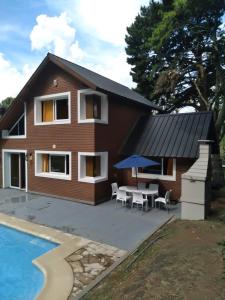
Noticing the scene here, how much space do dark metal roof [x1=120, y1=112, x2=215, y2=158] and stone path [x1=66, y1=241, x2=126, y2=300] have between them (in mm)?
6309

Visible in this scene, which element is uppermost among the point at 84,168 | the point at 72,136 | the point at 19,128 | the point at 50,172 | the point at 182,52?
the point at 182,52

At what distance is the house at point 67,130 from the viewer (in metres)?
12.3

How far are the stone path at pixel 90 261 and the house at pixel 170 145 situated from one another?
6.13 metres

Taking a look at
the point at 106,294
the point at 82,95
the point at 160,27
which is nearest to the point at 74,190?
the point at 82,95

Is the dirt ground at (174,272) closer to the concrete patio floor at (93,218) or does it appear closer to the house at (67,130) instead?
the concrete patio floor at (93,218)

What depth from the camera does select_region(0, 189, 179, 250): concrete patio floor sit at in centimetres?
821

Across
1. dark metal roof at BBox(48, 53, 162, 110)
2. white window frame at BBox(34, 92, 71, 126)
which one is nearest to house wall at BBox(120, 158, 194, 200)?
dark metal roof at BBox(48, 53, 162, 110)

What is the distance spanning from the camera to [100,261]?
6.45 meters

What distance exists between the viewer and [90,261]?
6.44m

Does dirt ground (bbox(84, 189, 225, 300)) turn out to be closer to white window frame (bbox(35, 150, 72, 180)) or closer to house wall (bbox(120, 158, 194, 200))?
house wall (bbox(120, 158, 194, 200))

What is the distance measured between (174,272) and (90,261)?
2275 millimetres

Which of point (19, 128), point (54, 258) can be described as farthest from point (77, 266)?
point (19, 128)

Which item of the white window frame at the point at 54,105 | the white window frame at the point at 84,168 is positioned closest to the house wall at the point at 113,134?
the white window frame at the point at 84,168

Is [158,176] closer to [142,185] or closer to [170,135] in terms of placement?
[142,185]
